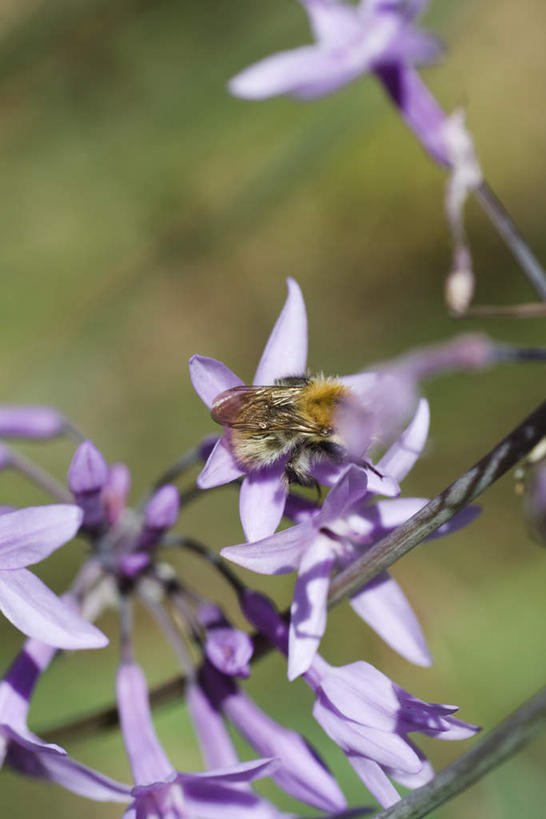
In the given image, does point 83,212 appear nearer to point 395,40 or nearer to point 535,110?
point 535,110

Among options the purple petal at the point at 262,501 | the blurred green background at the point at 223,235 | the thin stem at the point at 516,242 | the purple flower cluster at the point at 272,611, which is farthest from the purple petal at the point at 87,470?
the blurred green background at the point at 223,235

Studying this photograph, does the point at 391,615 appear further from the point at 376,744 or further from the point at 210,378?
the point at 210,378

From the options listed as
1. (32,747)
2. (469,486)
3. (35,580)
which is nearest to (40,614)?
(35,580)

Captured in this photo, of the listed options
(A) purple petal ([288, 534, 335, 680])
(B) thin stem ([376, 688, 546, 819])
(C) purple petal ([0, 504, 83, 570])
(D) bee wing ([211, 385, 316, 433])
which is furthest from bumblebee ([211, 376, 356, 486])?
(B) thin stem ([376, 688, 546, 819])

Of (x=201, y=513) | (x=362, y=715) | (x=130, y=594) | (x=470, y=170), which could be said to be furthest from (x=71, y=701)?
(x=470, y=170)

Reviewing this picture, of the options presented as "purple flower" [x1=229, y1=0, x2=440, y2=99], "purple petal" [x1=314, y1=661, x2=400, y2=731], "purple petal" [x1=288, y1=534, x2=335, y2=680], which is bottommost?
"purple petal" [x1=314, y1=661, x2=400, y2=731]

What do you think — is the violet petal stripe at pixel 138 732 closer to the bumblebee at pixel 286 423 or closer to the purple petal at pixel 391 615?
the purple petal at pixel 391 615

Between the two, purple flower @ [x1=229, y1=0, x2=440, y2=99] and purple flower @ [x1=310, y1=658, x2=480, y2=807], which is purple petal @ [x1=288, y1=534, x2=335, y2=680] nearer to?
purple flower @ [x1=310, y1=658, x2=480, y2=807]
